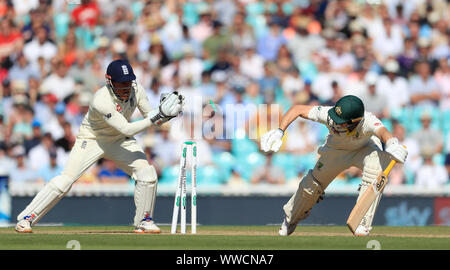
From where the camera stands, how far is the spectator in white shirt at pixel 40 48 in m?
17.6

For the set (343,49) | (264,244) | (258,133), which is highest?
(343,49)

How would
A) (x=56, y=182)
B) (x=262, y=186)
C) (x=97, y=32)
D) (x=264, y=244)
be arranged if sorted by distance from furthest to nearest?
(x=97, y=32), (x=262, y=186), (x=56, y=182), (x=264, y=244)

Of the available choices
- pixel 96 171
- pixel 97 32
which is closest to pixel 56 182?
pixel 96 171

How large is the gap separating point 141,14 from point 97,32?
86cm

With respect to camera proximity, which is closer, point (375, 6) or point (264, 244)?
point (264, 244)

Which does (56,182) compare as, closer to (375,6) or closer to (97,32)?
(97,32)

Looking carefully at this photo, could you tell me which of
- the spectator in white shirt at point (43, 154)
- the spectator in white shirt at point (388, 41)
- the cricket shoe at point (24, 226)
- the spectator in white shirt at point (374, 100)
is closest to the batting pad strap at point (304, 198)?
the cricket shoe at point (24, 226)

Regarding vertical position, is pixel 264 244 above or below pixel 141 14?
below

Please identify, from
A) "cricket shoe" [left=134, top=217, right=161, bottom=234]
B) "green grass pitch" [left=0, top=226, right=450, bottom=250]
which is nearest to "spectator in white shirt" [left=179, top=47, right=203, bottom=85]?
"cricket shoe" [left=134, top=217, right=161, bottom=234]

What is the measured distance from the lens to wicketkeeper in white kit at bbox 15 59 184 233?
1076 centimetres

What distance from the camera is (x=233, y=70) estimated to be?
17.1m

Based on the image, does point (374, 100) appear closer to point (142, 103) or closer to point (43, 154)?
point (43, 154)

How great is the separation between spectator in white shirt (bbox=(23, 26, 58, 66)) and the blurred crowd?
0.02 metres

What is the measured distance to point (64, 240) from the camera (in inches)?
375
